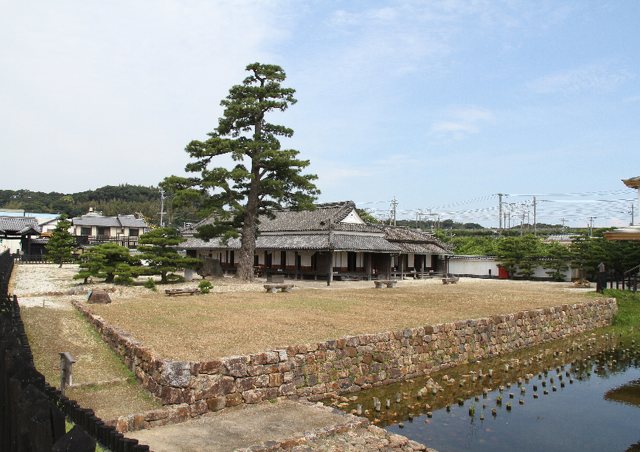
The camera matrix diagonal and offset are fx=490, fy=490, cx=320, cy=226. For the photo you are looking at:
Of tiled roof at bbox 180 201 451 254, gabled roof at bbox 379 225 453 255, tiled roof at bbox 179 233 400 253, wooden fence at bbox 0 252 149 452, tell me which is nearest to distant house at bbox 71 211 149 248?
tiled roof at bbox 180 201 451 254

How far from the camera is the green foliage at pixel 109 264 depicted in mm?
24670

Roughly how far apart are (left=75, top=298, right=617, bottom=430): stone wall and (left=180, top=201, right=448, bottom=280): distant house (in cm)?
1493

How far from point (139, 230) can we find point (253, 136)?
145ft

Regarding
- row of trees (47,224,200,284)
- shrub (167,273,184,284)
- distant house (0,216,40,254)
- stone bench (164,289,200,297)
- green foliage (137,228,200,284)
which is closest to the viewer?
stone bench (164,289,200,297)

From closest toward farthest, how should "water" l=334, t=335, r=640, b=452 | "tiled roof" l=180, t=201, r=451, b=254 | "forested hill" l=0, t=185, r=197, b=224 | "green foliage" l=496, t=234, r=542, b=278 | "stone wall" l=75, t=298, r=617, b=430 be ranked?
"stone wall" l=75, t=298, r=617, b=430, "water" l=334, t=335, r=640, b=452, "tiled roof" l=180, t=201, r=451, b=254, "green foliage" l=496, t=234, r=542, b=278, "forested hill" l=0, t=185, r=197, b=224

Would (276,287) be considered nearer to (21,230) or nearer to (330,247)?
(330,247)

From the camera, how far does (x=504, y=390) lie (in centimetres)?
1210

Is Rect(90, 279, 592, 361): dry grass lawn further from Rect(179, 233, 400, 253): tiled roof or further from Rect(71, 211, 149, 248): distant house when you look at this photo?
Rect(71, 211, 149, 248): distant house

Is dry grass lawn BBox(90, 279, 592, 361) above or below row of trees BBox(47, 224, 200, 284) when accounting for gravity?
below

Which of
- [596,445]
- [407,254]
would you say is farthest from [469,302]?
[407,254]

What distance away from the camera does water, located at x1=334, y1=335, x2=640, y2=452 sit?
30.0ft

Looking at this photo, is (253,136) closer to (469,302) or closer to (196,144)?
(196,144)

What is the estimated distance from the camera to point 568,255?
37.8 metres

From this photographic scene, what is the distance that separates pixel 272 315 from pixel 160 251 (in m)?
13.3
